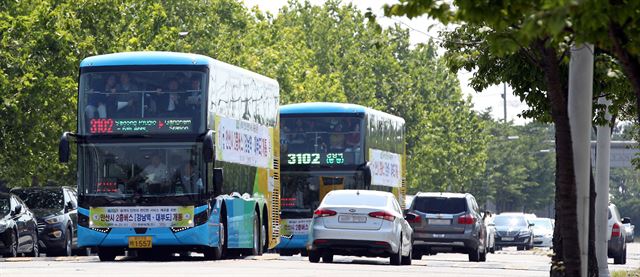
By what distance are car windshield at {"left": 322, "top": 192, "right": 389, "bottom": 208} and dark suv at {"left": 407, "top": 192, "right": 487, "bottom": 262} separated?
6.91m

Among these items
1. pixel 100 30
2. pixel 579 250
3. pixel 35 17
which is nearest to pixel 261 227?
pixel 35 17

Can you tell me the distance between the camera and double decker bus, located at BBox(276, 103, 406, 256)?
1391 inches

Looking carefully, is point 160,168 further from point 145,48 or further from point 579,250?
point 145,48

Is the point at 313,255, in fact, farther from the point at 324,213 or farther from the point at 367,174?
the point at 367,174

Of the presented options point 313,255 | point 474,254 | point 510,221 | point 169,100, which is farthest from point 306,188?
point 510,221

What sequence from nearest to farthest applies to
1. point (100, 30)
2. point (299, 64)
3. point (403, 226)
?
point (403, 226), point (100, 30), point (299, 64)

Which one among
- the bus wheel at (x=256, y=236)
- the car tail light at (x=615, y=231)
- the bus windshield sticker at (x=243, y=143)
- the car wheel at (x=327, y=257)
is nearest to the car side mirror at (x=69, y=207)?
the bus windshield sticker at (x=243, y=143)

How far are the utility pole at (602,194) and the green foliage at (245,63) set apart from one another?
2853mm

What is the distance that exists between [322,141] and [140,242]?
856cm

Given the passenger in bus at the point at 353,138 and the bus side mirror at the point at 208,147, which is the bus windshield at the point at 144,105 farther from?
the passenger in bus at the point at 353,138

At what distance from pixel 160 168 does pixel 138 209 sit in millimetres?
769

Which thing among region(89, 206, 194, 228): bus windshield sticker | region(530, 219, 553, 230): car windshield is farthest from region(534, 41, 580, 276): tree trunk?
region(530, 219, 553, 230): car windshield

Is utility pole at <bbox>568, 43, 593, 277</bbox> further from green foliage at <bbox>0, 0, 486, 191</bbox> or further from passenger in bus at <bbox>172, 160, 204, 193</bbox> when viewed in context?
passenger in bus at <bbox>172, 160, 204, 193</bbox>

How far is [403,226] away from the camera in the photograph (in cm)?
3000
